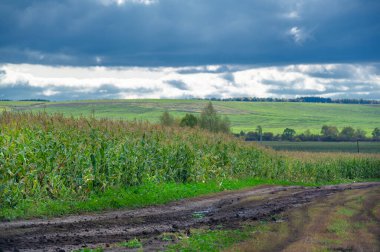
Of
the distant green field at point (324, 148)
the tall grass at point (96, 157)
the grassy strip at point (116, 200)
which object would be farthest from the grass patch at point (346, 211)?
the distant green field at point (324, 148)

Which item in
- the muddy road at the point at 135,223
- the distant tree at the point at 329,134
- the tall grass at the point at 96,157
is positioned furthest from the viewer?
the distant tree at the point at 329,134

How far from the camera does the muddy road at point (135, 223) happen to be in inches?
514

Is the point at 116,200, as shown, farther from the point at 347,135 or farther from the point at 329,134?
the point at 329,134

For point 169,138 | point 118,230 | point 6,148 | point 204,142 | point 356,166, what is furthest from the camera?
point 356,166

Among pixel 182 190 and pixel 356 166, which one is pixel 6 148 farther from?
pixel 356 166

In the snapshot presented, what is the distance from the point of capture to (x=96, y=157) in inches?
919

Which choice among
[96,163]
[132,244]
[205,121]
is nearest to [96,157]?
[96,163]

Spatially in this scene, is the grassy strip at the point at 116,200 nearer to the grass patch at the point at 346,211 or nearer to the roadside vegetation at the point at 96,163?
the roadside vegetation at the point at 96,163

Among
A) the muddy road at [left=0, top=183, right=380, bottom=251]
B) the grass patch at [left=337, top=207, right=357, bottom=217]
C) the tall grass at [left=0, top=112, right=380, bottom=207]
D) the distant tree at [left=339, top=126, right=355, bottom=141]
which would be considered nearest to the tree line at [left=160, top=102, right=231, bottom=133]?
the tall grass at [left=0, top=112, right=380, bottom=207]

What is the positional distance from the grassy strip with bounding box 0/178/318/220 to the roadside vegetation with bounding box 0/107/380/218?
37 mm

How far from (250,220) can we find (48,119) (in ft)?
40.6

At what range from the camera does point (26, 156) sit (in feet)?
68.9

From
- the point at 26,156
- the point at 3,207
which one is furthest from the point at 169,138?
the point at 3,207

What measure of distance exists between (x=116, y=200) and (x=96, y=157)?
2.93m
